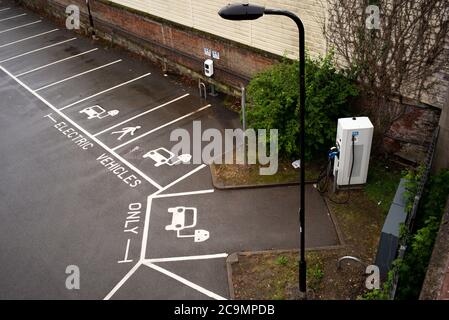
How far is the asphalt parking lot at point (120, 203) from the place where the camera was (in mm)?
8875

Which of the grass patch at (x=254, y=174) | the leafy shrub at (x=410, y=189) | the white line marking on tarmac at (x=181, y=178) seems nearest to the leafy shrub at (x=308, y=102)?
the grass patch at (x=254, y=174)

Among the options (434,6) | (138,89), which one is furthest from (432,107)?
(138,89)

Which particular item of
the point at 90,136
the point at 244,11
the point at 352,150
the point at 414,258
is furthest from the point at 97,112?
the point at 414,258

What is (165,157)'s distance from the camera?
1212 cm

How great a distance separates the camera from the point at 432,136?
1014cm

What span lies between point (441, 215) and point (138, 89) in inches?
440

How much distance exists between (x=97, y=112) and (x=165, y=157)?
3.90 metres

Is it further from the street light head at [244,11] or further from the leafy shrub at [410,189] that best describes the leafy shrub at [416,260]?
the street light head at [244,11]

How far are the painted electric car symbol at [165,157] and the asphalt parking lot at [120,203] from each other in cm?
14

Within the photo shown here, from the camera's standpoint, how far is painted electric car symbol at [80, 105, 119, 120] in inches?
563

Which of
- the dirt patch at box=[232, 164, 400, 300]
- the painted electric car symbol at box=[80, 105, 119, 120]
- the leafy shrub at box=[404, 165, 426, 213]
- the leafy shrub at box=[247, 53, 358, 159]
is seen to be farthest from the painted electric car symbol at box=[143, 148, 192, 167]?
the leafy shrub at box=[404, 165, 426, 213]

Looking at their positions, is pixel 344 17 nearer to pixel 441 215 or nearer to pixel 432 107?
pixel 432 107

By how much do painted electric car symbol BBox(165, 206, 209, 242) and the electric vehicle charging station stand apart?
344 cm

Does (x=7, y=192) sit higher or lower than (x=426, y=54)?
lower
